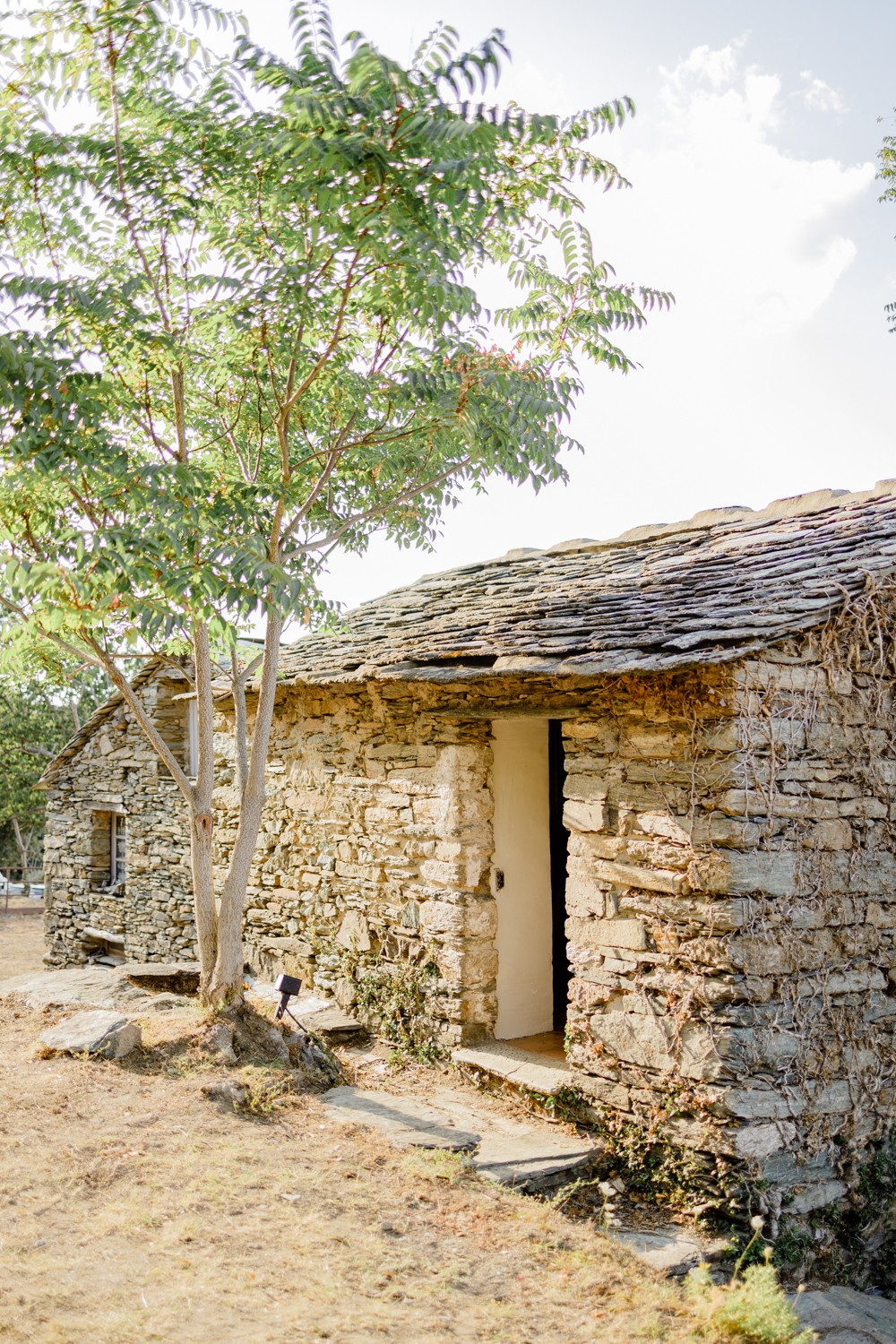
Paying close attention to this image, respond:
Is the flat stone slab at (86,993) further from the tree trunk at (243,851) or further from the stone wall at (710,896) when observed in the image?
the stone wall at (710,896)

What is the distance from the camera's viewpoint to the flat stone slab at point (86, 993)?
741cm

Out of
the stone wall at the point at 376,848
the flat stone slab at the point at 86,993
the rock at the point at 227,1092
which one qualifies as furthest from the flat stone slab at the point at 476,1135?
the flat stone slab at the point at 86,993

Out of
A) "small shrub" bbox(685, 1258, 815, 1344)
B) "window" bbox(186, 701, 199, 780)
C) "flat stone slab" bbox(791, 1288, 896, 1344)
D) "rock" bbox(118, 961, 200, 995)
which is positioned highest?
"window" bbox(186, 701, 199, 780)

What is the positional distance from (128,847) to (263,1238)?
28.7 ft

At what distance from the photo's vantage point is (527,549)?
9961 millimetres

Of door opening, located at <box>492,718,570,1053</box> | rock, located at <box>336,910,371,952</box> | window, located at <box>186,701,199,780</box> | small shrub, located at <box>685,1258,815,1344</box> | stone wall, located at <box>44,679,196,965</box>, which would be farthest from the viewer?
window, located at <box>186,701,199,780</box>

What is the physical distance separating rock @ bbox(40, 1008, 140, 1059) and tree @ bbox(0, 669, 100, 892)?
15.5m

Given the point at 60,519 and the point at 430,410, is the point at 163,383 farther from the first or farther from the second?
the point at 430,410

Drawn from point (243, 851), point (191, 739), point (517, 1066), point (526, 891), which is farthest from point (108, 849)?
point (517, 1066)

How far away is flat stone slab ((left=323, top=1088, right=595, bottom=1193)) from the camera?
5329 mm

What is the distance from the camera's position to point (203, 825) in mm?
7117

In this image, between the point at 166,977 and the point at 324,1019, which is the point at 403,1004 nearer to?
the point at 324,1019

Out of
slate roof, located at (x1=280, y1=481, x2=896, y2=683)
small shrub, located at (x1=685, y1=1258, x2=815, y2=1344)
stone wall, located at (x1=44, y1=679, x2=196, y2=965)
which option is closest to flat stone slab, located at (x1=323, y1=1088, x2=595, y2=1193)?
small shrub, located at (x1=685, y1=1258, x2=815, y2=1344)

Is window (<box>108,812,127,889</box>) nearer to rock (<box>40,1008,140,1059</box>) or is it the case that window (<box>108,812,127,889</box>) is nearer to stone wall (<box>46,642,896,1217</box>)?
rock (<box>40,1008,140,1059</box>)
